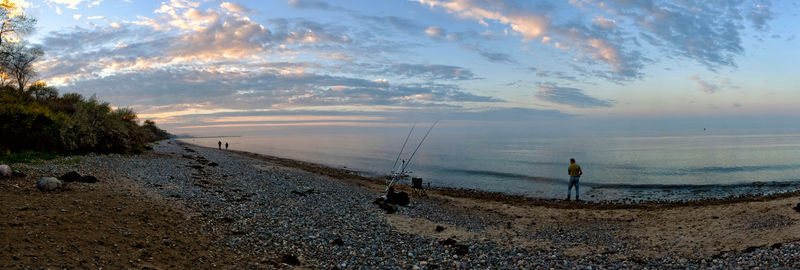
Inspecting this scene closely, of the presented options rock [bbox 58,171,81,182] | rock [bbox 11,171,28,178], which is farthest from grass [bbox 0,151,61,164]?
rock [bbox 58,171,81,182]

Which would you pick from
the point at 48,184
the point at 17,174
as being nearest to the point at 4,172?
the point at 17,174

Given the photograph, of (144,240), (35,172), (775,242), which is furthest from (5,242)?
(775,242)

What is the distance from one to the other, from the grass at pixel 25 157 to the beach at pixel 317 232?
130 cm

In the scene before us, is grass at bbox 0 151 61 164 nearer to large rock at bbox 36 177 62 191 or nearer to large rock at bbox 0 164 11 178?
large rock at bbox 0 164 11 178

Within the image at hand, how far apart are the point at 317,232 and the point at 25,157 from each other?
18.0 m

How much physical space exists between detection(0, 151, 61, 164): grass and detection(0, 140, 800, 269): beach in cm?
130

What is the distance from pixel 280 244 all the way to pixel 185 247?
238 cm

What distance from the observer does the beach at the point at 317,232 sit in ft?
28.3

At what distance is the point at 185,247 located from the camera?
950 centimetres

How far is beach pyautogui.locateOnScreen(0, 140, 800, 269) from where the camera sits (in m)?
8.64

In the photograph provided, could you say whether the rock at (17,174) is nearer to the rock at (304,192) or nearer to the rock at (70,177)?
the rock at (70,177)

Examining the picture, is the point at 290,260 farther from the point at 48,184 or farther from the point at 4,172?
the point at 4,172

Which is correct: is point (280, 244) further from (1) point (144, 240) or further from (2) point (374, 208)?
(2) point (374, 208)

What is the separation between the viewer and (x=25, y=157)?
19125 millimetres
